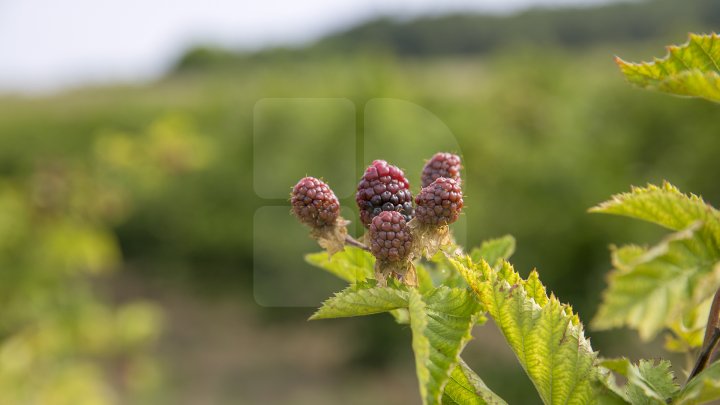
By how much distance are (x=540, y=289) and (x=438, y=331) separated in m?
0.20

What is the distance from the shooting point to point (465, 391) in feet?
3.13

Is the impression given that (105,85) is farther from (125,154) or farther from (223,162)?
(125,154)

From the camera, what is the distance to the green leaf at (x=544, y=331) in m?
0.87

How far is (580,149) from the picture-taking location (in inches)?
323

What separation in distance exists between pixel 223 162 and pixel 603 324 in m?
12.1

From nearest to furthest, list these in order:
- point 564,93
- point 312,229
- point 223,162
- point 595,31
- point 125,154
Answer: point 312,229 → point 125,154 → point 223,162 → point 564,93 → point 595,31

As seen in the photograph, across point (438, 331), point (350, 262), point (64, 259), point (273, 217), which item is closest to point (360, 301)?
point (438, 331)

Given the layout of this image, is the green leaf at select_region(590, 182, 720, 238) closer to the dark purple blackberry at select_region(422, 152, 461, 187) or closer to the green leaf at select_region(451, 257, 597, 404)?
the green leaf at select_region(451, 257, 597, 404)

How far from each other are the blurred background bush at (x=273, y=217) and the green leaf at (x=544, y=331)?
171 inches

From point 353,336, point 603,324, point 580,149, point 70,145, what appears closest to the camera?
point 603,324

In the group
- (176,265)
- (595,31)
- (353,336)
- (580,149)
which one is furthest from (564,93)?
(595,31)

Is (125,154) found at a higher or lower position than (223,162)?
higher

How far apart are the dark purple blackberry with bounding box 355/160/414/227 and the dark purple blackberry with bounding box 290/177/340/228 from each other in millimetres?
47

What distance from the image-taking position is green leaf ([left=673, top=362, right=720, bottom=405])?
0.70 metres
